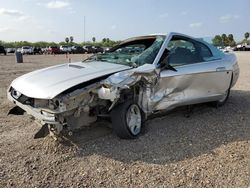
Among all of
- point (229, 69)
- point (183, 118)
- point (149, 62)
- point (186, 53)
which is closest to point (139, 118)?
point (149, 62)

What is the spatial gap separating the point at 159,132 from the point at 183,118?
990 millimetres

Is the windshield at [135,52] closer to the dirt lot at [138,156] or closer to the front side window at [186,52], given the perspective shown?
the front side window at [186,52]

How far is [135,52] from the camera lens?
5859 mm

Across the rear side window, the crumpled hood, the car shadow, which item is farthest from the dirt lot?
the rear side window

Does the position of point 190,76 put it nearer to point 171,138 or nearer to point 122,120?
point 171,138

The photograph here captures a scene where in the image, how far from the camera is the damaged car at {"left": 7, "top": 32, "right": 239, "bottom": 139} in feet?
14.7

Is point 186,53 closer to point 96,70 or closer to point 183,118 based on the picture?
point 183,118

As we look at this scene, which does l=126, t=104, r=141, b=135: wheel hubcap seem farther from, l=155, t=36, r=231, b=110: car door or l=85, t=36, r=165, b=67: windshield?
l=85, t=36, r=165, b=67: windshield

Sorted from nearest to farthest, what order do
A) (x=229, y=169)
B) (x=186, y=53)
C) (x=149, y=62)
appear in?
(x=229, y=169), (x=149, y=62), (x=186, y=53)

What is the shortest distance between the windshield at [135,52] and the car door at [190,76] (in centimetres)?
27

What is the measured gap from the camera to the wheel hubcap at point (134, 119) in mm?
4973

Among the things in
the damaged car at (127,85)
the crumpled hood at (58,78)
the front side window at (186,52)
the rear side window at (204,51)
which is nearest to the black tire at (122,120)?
the damaged car at (127,85)

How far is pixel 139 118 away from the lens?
5137 mm

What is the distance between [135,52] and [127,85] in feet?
3.93
